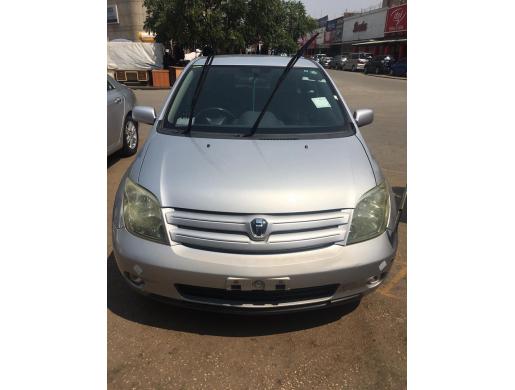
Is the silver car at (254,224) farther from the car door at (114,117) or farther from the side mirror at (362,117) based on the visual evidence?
the car door at (114,117)

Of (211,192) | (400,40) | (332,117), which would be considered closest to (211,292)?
(211,192)

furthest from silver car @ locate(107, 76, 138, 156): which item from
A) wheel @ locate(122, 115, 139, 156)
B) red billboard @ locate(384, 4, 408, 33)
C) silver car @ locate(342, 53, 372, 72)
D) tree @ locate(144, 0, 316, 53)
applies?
red billboard @ locate(384, 4, 408, 33)

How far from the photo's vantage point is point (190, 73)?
133 inches

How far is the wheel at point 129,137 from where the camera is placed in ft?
18.5

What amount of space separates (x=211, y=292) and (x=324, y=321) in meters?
0.83

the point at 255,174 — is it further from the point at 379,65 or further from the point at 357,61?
the point at 357,61

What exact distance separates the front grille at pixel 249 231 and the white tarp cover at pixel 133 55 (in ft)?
70.4

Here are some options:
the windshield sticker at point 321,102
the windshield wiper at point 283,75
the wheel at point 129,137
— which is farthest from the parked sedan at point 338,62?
the windshield sticker at point 321,102

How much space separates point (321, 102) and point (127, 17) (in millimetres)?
37395

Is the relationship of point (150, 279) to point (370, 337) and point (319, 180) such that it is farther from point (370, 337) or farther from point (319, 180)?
point (370, 337)

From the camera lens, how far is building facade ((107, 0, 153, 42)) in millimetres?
34125

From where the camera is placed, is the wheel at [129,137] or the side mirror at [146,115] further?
the wheel at [129,137]

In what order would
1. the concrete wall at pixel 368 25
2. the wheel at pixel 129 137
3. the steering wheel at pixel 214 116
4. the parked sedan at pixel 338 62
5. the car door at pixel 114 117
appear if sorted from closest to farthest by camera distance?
the steering wheel at pixel 214 116
the car door at pixel 114 117
the wheel at pixel 129 137
the parked sedan at pixel 338 62
the concrete wall at pixel 368 25

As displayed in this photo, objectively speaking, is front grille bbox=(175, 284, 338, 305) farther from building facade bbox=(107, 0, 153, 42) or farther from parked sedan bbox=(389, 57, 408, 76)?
building facade bbox=(107, 0, 153, 42)
